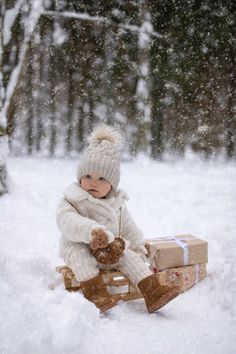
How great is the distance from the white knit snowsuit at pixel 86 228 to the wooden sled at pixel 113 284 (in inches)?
2.5

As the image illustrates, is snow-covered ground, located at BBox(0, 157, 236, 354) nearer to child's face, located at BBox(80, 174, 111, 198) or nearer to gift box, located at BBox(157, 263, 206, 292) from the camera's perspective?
gift box, located at BBox(157, 263, 206, 292)

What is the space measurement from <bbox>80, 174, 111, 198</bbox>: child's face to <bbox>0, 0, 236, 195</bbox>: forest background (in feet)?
19.2

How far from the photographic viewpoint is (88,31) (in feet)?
27.6

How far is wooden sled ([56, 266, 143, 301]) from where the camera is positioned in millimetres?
2635

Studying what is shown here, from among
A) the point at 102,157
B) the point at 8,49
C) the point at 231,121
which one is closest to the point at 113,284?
the point at 102,157

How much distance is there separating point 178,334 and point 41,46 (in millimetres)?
7538

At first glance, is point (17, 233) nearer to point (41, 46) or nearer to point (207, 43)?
point (41, 46)

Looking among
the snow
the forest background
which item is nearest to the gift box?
the snow

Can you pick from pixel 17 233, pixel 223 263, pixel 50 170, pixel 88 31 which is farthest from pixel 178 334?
pixel 88 31

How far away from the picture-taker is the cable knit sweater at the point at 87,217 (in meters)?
2.51

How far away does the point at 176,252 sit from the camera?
2994 millimetres

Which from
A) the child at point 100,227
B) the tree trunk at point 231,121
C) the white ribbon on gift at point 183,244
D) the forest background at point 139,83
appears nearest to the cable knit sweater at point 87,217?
the child at point 100,227

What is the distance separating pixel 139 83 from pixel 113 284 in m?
6.61

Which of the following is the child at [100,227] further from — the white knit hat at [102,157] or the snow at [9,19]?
the snow at [9,19]
